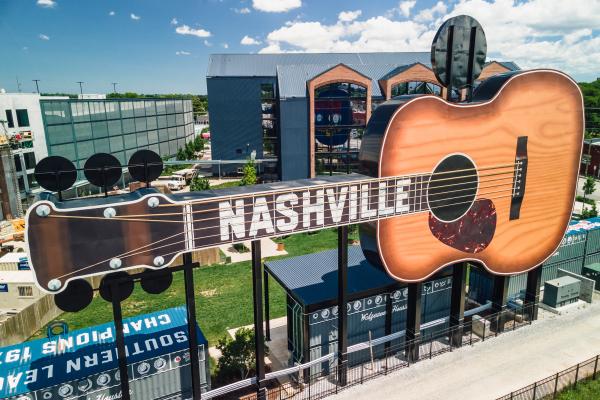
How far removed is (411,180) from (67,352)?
14508 mm

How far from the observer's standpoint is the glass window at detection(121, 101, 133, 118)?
62.0 meters

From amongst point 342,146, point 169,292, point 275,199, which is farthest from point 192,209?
point 342,146

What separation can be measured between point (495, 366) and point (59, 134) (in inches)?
2027

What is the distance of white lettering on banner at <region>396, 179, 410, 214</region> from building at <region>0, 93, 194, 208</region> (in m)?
45.1

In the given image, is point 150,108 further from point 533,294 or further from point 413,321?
point 533,294

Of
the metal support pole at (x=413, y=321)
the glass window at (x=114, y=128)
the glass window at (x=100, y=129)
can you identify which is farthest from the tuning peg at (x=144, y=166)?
the glass window at (x=114, y=128)

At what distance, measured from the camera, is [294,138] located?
57938 mm

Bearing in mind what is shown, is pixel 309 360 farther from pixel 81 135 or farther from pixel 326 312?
pixel 81 135

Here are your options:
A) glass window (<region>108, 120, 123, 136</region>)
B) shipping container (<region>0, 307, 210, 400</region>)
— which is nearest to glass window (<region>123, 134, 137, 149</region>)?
glass window (<region>108, 120, 123, 136</region>)

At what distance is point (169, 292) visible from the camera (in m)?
29.0

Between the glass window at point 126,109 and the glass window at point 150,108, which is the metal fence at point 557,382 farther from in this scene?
the glass window at point 150,108

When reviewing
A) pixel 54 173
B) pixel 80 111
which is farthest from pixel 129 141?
pixel 54 173

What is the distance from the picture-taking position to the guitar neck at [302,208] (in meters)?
13.3

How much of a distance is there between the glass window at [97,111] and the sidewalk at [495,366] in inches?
2036
